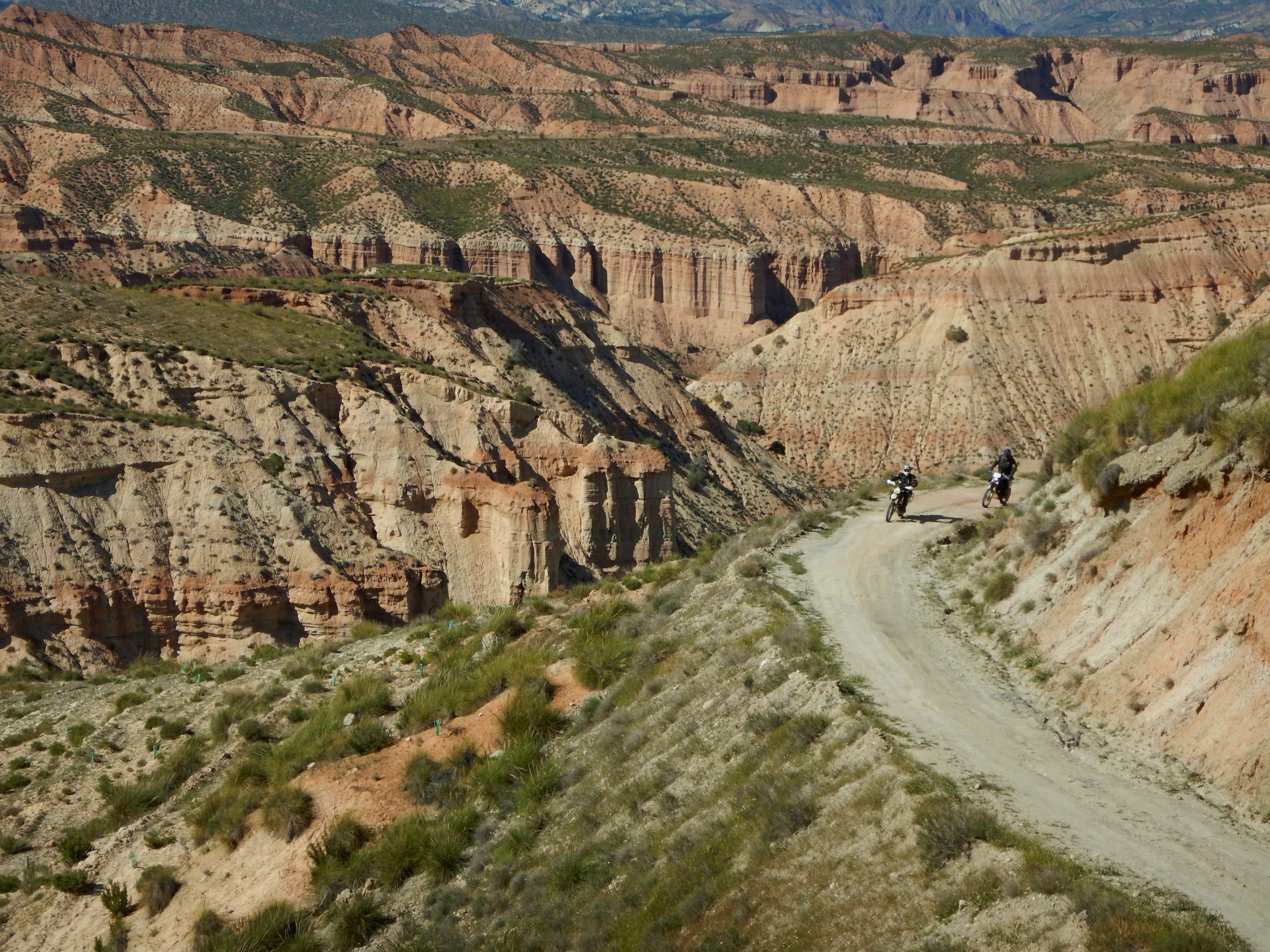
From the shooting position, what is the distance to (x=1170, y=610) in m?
15.5

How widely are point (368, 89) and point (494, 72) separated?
130 ft

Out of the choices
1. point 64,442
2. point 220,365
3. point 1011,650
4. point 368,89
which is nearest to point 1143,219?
point 220,365

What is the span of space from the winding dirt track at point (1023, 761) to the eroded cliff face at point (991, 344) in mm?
48103

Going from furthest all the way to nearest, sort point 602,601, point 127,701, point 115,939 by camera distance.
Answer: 1. point 127,701
2. point 602,601
3. point 115,939

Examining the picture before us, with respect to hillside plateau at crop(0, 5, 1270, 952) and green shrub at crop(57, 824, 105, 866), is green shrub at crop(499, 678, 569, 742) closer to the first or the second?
hillside plateau at crop(0, 5, 1270, 952)

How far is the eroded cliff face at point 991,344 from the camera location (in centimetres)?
6925

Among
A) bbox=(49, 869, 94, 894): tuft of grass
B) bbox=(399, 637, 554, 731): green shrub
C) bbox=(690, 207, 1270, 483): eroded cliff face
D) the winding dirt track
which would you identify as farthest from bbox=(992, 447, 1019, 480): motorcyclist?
bbox=(690, 207, 1270, 483): eroded cliff face

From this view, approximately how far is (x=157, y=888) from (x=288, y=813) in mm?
2075

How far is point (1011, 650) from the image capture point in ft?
57.8

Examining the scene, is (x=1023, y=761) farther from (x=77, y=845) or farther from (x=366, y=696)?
(x=77, y=845)

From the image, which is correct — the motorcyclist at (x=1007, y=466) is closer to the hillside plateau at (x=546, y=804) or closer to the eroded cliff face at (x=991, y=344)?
the hillside plateau at (x=546, y=804)

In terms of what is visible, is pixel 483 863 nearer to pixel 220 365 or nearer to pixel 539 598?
pixel 539 598

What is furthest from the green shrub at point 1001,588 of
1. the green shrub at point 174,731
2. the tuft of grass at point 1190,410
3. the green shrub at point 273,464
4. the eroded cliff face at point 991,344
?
the eroded cliff face at point 991,344

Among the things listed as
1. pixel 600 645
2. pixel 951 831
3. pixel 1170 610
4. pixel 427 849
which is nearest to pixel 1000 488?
pixel 600 645
